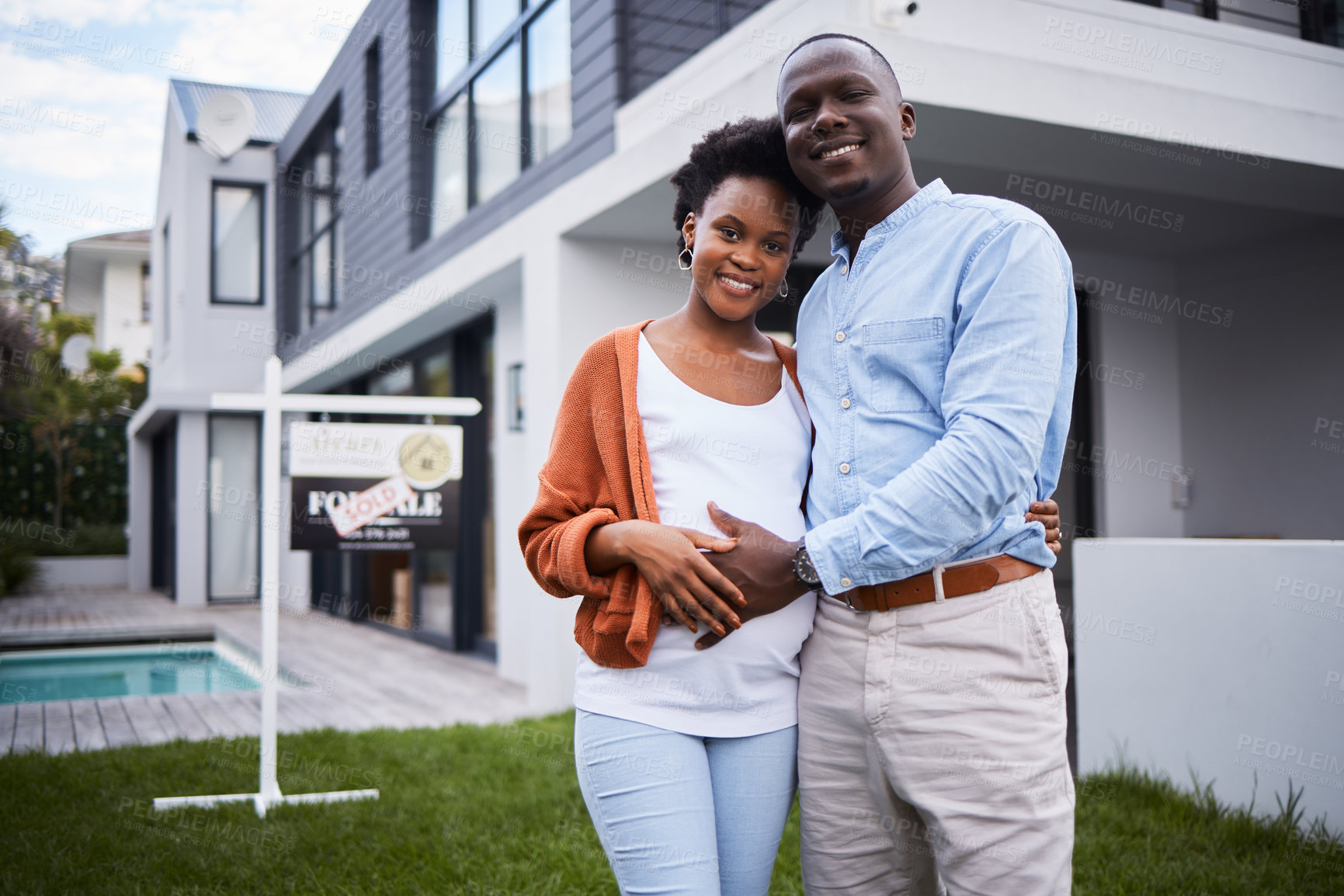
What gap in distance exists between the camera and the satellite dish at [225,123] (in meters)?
12.1

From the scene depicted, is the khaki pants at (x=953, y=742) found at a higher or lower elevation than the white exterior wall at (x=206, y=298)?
lower

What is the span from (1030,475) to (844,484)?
28cm

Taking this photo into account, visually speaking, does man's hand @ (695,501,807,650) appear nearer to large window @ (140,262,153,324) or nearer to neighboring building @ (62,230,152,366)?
neighboring building @ (62,230,152,366)

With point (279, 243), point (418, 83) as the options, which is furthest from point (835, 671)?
point (279, 243)

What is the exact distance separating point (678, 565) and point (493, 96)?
7.05 meters

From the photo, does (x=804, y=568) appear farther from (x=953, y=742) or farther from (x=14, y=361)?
(x=14, y=361)

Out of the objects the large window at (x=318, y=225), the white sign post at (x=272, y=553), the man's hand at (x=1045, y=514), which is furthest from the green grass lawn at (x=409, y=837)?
the large window at (x=318, y=225)

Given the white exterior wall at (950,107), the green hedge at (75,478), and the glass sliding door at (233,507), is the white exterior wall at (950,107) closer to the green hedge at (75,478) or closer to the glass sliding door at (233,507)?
the glass sliding door at (233,507)

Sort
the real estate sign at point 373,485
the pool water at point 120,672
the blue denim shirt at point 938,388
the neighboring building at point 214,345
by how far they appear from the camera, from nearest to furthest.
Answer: the blue denim shirt at point 938,388, the real estate sign at point 373,485, the pool water at point 120,672, the neighboring building at point 214,345

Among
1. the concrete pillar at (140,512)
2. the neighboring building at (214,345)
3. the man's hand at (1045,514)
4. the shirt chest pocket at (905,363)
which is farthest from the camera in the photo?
the concrete pillar at (140,512)

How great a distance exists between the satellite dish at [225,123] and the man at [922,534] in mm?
12412

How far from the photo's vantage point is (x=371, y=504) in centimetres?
438

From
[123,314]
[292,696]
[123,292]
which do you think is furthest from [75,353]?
[292,696]

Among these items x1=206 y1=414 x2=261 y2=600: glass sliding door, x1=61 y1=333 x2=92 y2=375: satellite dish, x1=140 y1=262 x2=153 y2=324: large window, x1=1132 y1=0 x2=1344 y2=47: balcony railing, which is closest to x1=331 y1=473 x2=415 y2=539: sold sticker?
x1=1132 y1=0 x2=1344 y2=47: balcony railing
